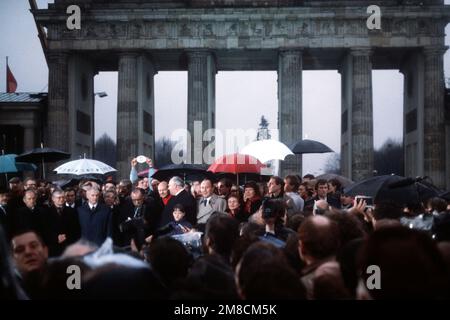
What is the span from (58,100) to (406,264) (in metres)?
44.6

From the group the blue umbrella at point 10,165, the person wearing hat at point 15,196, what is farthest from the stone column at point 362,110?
the person wearing hat at point 15,196

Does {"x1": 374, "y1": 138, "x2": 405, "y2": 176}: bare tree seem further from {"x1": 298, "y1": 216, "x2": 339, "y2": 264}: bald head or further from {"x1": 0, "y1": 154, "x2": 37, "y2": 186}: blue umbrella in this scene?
{"x1": 298, "y1": 216, "x2": 339, "y2": 264}: bald head

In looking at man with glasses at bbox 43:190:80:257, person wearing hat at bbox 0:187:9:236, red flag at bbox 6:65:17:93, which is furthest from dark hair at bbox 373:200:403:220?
red flag at bbox 6:65:17:93

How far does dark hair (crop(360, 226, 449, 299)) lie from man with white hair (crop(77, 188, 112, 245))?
9.16 m

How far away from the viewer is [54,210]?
12.1 m

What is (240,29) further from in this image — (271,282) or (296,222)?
(271,282)

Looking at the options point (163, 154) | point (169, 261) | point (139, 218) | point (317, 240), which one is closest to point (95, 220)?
point (139, 218)

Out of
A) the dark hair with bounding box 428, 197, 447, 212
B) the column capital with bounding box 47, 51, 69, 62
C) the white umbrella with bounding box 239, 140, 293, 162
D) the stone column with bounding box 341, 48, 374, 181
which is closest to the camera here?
the dark hair with bounding box 428, 197, 447, 212

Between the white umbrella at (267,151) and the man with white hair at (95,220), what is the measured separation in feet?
20.1

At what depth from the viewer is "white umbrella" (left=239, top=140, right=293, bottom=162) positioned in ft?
57.6

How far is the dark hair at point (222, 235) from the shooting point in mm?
6777

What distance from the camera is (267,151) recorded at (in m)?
17.8

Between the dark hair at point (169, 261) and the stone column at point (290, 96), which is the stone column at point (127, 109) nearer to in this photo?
the stone column at point (290, 96)
